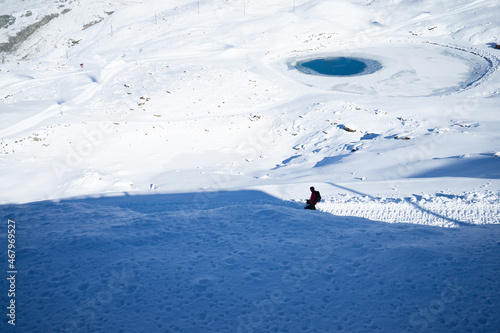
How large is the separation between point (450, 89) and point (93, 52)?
38.2 m

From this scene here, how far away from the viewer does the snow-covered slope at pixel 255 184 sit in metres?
5.72

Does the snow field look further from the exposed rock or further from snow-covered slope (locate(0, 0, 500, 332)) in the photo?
the exposed rock

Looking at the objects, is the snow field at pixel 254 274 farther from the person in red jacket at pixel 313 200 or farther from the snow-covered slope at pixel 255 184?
the person in red jacket at pixel 313 200

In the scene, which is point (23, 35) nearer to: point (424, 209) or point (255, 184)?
point (255, 184)

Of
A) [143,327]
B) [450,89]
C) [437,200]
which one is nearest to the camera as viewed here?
[143,327]

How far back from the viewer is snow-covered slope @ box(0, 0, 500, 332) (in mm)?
5723

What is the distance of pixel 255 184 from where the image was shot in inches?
518

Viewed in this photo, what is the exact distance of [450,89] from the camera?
2294 cm

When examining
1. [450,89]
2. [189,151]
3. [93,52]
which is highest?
[93,52]

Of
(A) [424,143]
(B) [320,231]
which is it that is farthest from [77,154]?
(A) [424,143]

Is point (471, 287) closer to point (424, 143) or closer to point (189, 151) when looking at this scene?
point (424, 143)

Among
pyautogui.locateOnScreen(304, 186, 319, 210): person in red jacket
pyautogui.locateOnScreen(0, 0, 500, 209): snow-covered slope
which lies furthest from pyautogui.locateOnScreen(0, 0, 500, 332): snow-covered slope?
pyautogui.locateOnScreen(304, 186, 319, 210): person in red jacket

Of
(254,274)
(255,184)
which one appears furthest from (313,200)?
(254,274)

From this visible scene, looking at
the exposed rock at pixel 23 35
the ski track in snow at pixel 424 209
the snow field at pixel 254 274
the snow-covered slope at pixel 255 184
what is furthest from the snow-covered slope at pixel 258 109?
the exposed rock at pixel 23 35
